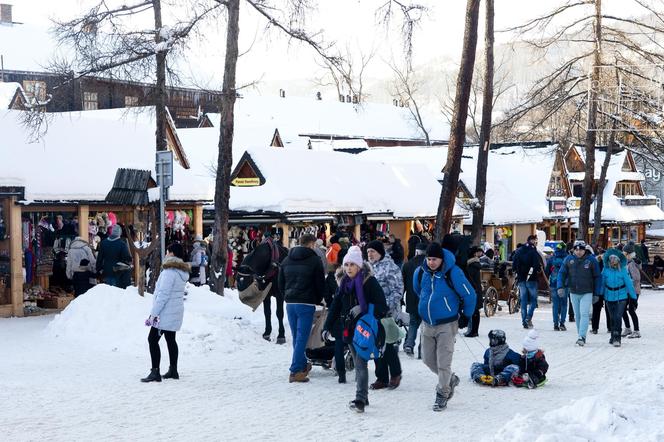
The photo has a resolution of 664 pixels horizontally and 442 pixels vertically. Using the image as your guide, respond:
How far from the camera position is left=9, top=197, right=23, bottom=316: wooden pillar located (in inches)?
688

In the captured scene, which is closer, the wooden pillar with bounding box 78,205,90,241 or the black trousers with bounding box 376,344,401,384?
the black trousers with bounding box 376,344,401,384

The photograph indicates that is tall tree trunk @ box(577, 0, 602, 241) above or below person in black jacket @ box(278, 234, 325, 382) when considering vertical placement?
above

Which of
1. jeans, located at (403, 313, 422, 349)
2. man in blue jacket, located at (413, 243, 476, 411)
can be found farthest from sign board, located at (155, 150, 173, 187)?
man in blue jacket, located at (413, 243, 476, 411)

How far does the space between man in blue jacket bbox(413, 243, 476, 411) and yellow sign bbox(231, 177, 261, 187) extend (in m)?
18.1

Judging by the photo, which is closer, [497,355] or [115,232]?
[497,355]

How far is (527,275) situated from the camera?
729 inches

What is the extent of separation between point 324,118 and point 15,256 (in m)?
59.8

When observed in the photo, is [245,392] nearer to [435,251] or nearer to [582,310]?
[435,251]

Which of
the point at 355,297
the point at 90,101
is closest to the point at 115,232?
the point at 355,297

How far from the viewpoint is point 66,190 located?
61.5 ft

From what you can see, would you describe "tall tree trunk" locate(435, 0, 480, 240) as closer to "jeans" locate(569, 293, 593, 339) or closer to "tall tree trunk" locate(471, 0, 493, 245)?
"tall tree trunk" locate(471, 0, 493, 245)

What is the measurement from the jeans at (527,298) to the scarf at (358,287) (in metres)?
9.15

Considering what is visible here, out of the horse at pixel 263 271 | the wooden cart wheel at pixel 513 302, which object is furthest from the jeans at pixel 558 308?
the horse at pixel 263 271

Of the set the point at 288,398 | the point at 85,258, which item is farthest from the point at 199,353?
the point at 85,258
